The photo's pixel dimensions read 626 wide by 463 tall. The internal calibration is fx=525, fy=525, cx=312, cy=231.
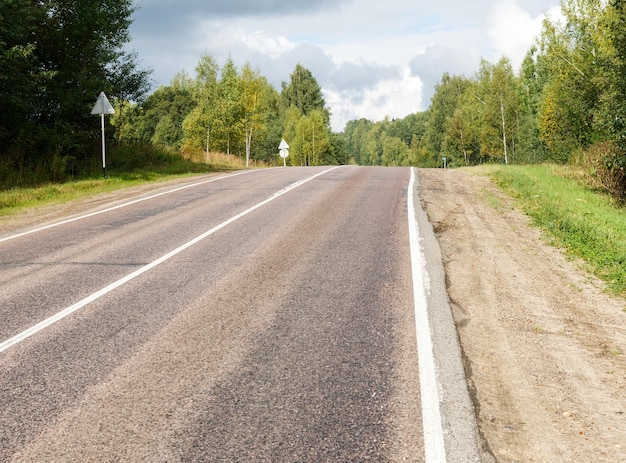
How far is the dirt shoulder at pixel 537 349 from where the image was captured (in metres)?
3.39

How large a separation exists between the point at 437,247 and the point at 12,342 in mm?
6008

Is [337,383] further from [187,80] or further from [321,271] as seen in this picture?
[187,80]

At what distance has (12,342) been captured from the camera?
191 inches

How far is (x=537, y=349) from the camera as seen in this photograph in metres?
4.74

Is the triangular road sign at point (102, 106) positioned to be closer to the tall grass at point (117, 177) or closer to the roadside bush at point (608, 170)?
the tall grass at point (117, 177)

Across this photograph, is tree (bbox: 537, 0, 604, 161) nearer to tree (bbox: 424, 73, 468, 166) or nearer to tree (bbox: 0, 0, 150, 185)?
tree (bbox: 0, 0, 150, 185)

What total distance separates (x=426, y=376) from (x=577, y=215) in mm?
8658

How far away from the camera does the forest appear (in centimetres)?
1622

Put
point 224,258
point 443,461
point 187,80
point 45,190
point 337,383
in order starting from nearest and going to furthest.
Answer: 1. point 443,461
2. point 337,383
3. point 224,258
4. point 45,190
5. point 187,80

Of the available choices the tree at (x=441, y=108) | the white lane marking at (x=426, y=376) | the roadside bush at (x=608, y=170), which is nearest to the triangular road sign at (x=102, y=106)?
the white lane marking at (x=426, y=376)

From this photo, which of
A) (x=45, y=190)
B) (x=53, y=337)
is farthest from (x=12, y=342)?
(x=45, y=190)

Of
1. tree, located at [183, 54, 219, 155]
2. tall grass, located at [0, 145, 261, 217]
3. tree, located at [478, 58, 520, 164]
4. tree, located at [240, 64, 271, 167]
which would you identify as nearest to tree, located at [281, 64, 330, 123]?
tree, located at [183, 54, 219, 155]

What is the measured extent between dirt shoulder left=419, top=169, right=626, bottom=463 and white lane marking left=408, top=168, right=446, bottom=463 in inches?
11.5

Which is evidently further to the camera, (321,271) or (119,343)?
(321,271)
